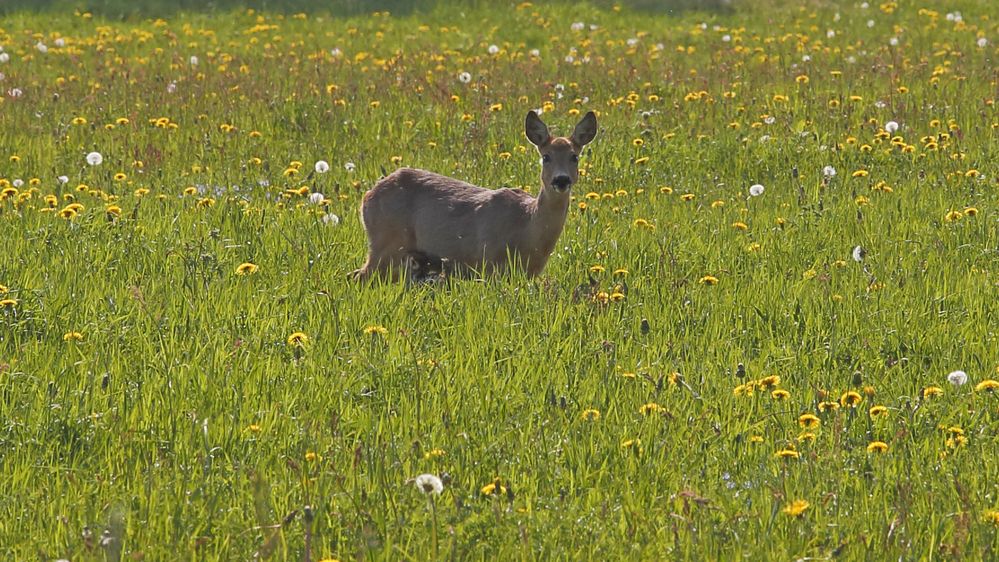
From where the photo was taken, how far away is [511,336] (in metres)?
5.92

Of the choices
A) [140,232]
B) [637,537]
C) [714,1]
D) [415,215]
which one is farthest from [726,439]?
[714,1]

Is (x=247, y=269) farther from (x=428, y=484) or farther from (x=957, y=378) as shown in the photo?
(x=957, y=378)

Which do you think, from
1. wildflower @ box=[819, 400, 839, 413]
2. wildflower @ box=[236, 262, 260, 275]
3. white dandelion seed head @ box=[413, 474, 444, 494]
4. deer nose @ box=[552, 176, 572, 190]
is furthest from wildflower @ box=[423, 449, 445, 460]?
deer nose @ box=[552, 176, 572, 190]

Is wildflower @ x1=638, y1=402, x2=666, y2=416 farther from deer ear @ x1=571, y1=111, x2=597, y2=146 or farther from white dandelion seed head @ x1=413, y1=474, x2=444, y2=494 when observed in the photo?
deer ear @ x1=571, y1=111, x2=597, y2=146

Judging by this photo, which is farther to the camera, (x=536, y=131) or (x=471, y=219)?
(x=536, y=131)

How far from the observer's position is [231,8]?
21109 millimetres

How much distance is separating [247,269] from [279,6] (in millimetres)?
15161

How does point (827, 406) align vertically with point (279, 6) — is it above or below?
above

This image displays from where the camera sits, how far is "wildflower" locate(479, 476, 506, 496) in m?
4.08

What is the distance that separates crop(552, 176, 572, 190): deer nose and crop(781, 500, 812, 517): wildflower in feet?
10.8

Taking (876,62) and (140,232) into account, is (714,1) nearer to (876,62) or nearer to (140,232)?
(876,62)

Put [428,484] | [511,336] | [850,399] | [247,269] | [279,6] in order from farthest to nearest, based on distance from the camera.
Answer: [279,6] < [247,269] < [511,336] < [850,399] < [428,484]

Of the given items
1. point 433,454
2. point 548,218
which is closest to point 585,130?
point 548,218

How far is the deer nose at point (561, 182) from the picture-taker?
277 inches
